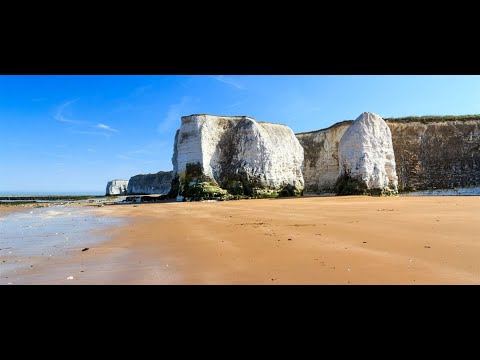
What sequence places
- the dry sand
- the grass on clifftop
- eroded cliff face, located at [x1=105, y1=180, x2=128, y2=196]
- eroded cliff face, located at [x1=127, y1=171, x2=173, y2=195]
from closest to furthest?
1. the dry sand
2. the grass on clifftop
3. eroded cliff face, located at [x1=127, y1=171, x2=173, y2=195]
4. eroded cliff face, located at [x1=105, y1=180, x2=128, y2=196]

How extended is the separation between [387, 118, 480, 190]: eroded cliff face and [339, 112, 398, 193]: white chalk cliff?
709 cm

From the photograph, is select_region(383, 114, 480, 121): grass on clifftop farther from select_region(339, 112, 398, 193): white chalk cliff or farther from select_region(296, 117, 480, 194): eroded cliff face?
select_region(339, 112, 398, 193): white chalk cliff

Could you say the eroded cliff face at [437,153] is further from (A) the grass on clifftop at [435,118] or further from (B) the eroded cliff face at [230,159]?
(B) the eroded cliff face at [230,159]

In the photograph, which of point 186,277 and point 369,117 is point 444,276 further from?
point 369,117

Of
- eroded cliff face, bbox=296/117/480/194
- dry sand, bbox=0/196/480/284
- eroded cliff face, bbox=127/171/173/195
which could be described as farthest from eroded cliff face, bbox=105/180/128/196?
dry sand, bbox=0/196/480/284

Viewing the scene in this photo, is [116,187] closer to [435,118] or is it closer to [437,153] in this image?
[435,118]

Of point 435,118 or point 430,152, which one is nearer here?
point 430,152

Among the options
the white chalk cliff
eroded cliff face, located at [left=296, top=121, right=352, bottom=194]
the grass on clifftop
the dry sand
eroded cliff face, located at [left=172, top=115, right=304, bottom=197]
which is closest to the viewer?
the dry sand

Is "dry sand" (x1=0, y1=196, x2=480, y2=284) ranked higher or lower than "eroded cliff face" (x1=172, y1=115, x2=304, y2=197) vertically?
lower

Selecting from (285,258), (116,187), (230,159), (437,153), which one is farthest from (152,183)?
(285,258)

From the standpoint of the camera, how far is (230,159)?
107 ft

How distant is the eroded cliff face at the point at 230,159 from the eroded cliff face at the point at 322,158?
610 centimetres

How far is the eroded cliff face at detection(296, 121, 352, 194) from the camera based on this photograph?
3884 centimetres

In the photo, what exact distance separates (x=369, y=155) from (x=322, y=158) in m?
11.3
